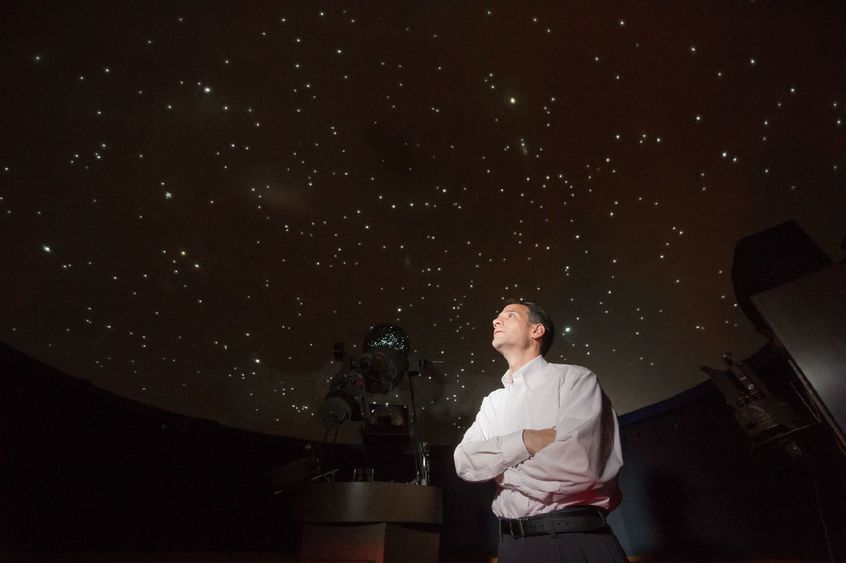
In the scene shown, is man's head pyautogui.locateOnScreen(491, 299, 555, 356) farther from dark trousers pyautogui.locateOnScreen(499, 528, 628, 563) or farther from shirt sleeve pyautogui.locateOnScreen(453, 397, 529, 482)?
dark trousers pyautogui.locateOnScreen(499, 528, 628, 563)

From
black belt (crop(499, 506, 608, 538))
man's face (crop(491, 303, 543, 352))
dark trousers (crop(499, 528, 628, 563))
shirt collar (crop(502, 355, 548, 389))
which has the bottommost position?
dark trousers (crop(499, 528, 628, 563))

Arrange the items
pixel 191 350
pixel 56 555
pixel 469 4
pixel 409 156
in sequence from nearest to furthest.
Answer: pixel 56 555 < pixel 469 4 < pixel 191 350 < pixel 409 156

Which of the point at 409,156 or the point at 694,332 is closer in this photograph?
the point at 694,332

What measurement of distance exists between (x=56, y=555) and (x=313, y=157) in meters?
3.33

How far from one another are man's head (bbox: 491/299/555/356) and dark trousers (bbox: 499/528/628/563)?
2.47 feet

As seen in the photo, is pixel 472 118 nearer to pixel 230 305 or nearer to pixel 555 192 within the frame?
pixel 555 192

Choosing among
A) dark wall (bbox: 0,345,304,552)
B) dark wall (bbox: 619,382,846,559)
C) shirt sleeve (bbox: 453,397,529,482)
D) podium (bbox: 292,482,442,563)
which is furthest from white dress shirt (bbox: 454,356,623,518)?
dark wall (bbox: 0,345,304,552)

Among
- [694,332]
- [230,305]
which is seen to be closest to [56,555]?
[230,305]

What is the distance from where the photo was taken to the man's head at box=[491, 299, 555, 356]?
1854mm

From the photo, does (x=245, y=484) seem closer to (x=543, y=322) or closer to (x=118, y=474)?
(x=118, y=474)

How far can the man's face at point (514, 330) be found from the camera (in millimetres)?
1849

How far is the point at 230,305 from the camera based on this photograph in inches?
155

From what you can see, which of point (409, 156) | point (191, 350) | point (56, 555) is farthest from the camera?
point (409, 156)

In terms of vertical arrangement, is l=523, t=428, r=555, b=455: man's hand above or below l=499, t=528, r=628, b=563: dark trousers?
above
